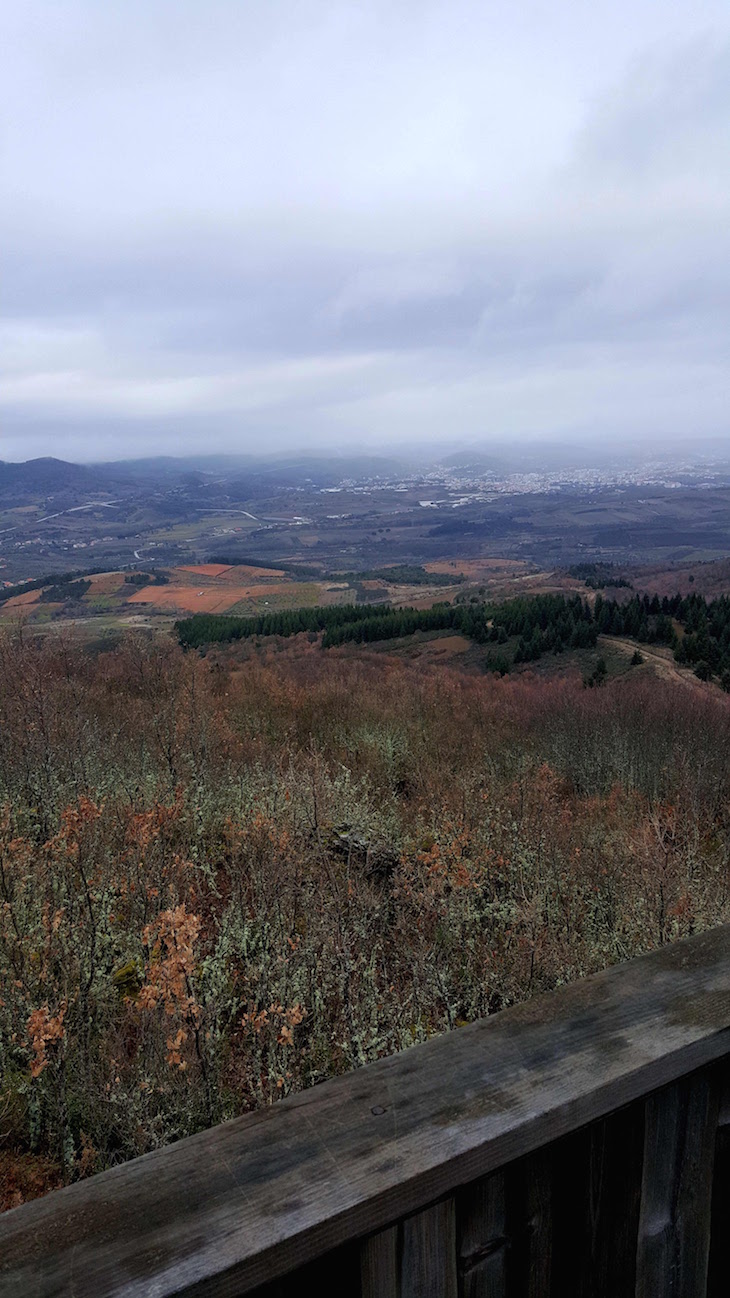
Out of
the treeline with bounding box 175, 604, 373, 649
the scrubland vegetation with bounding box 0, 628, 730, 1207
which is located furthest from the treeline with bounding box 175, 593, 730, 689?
the scrubland vegetation with bounding box 0, 628, 730, 1207

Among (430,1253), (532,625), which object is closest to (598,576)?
(532,625)

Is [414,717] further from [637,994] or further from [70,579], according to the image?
[70,579]

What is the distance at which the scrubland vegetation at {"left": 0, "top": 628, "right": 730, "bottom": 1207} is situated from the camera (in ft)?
18.5

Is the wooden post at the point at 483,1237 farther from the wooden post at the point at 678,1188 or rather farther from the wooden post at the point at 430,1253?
the wooden post at the point at 678,1188

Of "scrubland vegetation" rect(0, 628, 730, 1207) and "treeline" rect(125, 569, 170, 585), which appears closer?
"scrubland vegetation" rect(0, 628, 730, 1207)

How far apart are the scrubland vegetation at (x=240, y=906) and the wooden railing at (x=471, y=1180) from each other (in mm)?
4387

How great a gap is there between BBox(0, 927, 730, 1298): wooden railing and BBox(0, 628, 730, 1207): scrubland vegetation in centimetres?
439

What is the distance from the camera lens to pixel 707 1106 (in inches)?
58.9

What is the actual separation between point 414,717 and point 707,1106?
31543 millimetres

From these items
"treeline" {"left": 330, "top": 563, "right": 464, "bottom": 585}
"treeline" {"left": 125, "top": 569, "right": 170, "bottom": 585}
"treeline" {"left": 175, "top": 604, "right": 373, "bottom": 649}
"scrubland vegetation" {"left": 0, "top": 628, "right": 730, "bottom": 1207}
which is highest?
"scrubland vegetation" {"left": 0, "top": 628, "right": 730, "bottom": 1207}

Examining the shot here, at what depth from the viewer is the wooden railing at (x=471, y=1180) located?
0.99 m

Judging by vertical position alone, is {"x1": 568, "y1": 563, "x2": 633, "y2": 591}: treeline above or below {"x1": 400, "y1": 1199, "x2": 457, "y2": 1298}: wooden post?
below

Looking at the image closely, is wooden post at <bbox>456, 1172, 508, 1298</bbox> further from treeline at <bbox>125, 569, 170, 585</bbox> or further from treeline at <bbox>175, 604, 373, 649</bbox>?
treeline at <bbox>125, 569, 170, 585</bbox>

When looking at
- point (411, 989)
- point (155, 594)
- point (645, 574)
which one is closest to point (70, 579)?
point (155, 594)
